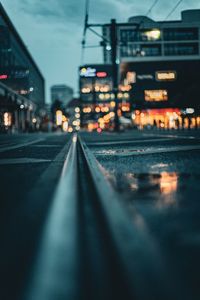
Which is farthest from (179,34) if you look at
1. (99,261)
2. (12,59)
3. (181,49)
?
(99,261)

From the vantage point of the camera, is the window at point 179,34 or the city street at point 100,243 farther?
the window at point 179,34

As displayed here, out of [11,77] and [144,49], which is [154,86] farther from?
[11,77]

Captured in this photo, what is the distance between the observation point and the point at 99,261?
142cm

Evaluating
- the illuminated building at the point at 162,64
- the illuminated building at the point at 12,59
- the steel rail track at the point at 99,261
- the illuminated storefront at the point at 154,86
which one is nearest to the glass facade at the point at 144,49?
the illuminated building at the point at 162,64

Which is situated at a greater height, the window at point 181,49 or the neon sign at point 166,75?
the window at point 181,49

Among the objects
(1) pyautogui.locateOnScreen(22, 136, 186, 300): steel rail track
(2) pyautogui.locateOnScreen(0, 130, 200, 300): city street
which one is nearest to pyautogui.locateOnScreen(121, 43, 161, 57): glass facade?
(2) pyautogui.locateOnScreen(0, 130, 200, 300): city street

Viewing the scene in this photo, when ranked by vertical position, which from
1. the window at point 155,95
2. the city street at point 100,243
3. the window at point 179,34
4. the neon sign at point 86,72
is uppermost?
the window at point 179,34

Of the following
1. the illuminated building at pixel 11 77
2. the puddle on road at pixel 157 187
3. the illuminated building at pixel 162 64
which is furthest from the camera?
the illuminated building at pixel 162 64

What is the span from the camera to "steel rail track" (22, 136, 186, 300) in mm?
1118

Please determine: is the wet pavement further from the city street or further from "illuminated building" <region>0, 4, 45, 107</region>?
"illuminated building" <region>0, 4, 45, 107</region>

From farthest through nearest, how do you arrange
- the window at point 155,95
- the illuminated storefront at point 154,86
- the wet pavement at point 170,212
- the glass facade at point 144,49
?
the glass facade at point 144,49 → the window at point 155,95 → the illuminated storefront at point 154,86 → the wet pavement at point 170,212

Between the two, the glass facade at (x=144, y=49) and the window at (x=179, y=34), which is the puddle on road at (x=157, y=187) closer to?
the glass facade at (x=144, y=49)

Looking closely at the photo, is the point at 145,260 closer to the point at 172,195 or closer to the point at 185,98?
the point at 172,195

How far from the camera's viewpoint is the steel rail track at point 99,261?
112 centimetres
